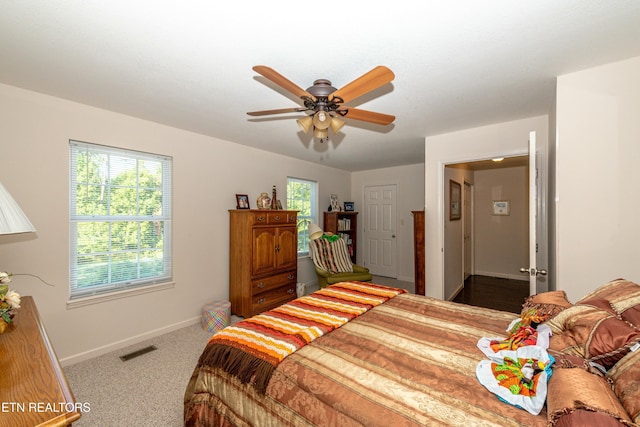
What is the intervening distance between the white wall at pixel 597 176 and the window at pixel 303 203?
366 centimetres

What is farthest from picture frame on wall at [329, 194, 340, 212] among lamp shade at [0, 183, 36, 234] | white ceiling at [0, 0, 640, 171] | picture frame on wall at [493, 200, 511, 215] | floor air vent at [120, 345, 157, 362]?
lamp shade at [0, 183, 36, 234]

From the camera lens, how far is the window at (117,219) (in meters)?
2.69

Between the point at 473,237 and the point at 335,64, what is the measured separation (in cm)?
574

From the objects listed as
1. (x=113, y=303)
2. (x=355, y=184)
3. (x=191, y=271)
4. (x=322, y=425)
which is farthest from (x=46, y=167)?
(x=355, y=184)

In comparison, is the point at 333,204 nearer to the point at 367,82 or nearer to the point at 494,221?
the point at 494,221

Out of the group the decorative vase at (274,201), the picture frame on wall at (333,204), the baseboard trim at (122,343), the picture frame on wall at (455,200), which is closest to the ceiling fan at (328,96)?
the decorative vase at (274,201)

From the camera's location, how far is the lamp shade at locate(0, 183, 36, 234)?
1.32 metres

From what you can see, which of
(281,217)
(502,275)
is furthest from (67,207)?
(502,275)

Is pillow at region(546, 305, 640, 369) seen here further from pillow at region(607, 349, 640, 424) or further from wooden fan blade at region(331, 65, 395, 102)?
wooden fan blade at region(331, 65, 395, 102)

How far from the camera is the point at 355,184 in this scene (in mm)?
6418

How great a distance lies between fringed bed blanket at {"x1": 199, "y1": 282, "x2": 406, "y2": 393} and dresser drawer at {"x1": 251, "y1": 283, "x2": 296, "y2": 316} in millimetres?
1647

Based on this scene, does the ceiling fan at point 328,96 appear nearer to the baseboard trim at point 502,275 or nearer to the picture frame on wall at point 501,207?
the picture frame on wall at point 501,207

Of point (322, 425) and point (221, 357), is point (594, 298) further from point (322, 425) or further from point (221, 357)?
point (221, 357)

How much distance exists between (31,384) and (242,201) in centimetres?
316
